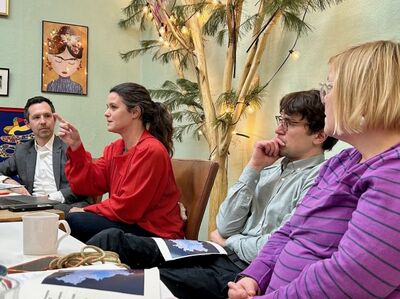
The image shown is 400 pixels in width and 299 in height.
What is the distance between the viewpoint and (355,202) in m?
0.94

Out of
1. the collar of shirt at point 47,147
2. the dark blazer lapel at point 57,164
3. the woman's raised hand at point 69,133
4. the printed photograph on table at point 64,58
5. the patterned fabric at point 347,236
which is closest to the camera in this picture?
the patterned fabric at point 347,236

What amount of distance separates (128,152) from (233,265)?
0.86 m

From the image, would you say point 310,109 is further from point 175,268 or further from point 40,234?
point 40,234

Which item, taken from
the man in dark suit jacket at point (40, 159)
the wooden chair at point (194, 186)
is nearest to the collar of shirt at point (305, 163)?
the wooden chair at point (194, 186)

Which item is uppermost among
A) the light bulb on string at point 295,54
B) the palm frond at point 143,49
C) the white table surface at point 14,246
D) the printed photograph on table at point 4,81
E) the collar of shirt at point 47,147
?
the palm frond at point 143,49

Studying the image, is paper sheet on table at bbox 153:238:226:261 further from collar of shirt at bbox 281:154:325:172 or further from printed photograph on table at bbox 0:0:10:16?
→ printed photograph on table at bbox 0:0:10:16

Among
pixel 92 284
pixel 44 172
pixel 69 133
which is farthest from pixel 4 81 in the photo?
pixel 92 284

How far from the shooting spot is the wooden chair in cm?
181

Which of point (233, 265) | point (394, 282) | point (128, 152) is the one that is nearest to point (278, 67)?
point (128, 152)

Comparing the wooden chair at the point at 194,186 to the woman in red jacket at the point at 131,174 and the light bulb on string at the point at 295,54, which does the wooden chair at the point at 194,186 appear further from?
the light bulb on string at the point at 295,54

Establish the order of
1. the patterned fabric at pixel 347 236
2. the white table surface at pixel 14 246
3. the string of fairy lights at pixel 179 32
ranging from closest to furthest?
1. the patterned fabric at pixel 347 236
2. the white table surface at pixel 14 246
3. the string of fairy lights at pixel 179 32

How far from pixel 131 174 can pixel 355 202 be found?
1.18m

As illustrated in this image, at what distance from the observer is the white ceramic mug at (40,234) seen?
3.35ft

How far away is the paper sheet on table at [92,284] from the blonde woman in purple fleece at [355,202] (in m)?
0.32
